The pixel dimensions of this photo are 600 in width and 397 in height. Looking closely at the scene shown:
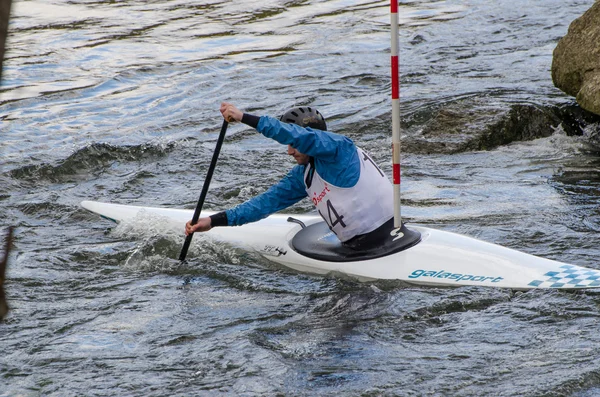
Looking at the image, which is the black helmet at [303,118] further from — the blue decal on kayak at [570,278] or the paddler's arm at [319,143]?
the blue decal on kayak at [570,278]

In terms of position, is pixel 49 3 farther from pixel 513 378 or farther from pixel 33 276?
pixel 513 378

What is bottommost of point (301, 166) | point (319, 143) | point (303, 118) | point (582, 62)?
point (301, 166)

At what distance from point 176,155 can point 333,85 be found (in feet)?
10.8

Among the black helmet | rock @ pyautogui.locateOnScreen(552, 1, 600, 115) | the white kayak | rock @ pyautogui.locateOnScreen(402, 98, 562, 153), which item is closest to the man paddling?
the black helmet

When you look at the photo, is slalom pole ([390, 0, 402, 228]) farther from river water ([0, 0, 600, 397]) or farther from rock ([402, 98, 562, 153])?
rock ([402, 98, 562, 153])

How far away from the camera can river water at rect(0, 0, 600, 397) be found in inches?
169

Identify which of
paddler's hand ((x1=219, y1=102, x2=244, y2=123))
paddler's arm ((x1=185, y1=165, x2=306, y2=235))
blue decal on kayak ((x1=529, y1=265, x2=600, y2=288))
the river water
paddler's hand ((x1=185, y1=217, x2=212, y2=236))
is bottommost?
the river water

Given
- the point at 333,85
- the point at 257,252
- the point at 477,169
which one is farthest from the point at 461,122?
the point at 257,252

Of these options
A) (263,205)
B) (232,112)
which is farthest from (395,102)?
(263,205)

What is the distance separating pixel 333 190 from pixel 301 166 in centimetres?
29

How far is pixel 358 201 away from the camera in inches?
212

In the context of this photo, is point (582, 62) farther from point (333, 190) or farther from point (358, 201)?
point (333, 190)

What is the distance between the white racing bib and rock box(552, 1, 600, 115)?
11.3 feet

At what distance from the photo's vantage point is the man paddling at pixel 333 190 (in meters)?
5.18
